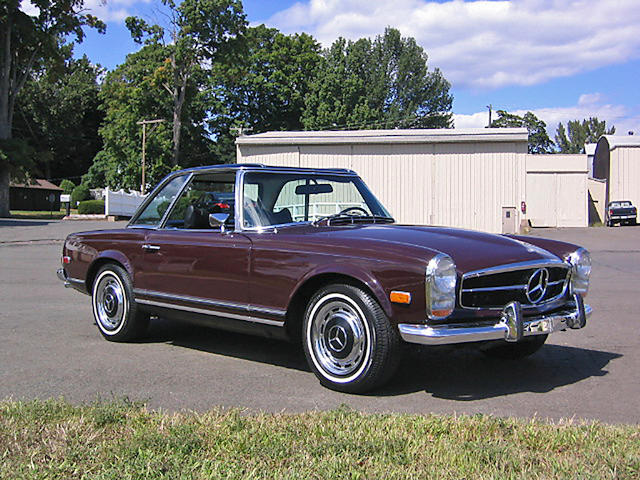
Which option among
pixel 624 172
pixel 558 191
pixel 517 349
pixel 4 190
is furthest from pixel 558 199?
pixel 517 349

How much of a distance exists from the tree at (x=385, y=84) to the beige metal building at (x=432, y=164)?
1156 inches

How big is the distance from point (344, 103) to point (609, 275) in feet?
156

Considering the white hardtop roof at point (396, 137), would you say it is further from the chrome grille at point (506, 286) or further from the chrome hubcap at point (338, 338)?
the chrome hubcap at point (338, 338)

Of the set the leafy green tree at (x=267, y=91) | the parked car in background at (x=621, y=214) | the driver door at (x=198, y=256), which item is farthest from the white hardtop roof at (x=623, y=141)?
the driver door at (x=198, y=256)

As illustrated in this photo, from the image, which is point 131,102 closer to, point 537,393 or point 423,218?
point 423,218

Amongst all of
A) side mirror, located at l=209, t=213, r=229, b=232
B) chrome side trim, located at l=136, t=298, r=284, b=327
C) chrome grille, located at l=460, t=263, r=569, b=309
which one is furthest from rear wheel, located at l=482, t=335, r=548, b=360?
side mirror, located at l=209, t=213, r=229, b=232

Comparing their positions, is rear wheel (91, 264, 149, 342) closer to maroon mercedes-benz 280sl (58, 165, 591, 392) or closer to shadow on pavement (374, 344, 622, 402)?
maroon mercedes-benz 280sl (58, 165, 591, 392)

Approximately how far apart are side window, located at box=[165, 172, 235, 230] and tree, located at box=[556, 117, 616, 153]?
11882 centimetres

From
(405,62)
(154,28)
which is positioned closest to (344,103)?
(405,62)

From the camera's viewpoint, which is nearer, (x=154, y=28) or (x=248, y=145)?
(x=248, y=145)

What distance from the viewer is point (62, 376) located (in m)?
5.06

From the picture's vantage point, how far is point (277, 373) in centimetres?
523

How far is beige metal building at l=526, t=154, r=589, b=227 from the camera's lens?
35.5 meters

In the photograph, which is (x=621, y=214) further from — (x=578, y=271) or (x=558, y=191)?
(x=578, y=271)
